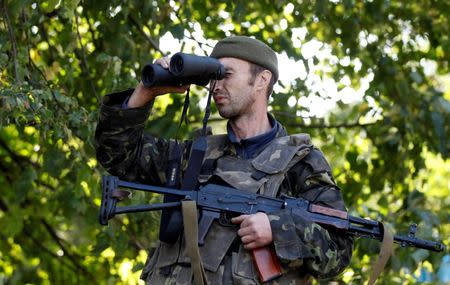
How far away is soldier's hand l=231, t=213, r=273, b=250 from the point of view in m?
3.75

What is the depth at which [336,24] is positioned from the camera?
665cm

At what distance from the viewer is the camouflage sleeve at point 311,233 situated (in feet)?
12.3

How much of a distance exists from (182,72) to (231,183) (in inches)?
17.1

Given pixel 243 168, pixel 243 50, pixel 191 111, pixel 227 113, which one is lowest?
pixel 191 111

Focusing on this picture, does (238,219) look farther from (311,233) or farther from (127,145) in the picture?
(127,145)

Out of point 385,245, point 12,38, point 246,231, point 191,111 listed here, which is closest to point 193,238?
point 246,231

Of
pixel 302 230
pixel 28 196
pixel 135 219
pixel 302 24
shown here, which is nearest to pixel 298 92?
pixel 302 24

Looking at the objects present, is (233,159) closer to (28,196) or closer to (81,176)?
(81,176)

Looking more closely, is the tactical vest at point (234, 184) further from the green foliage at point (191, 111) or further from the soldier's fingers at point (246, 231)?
the green foliage at point (191, 111)

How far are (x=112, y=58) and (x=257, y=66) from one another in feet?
4.66

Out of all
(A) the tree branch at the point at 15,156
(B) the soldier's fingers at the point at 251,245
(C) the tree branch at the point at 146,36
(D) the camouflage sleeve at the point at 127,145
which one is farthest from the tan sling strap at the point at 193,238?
(A) the tree branch at the point at 15,156

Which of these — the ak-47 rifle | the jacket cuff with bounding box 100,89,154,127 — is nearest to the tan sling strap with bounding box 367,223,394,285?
the ak-47 rifle

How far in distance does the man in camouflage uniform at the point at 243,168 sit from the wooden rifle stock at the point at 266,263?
25 mm

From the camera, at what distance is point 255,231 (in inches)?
148
